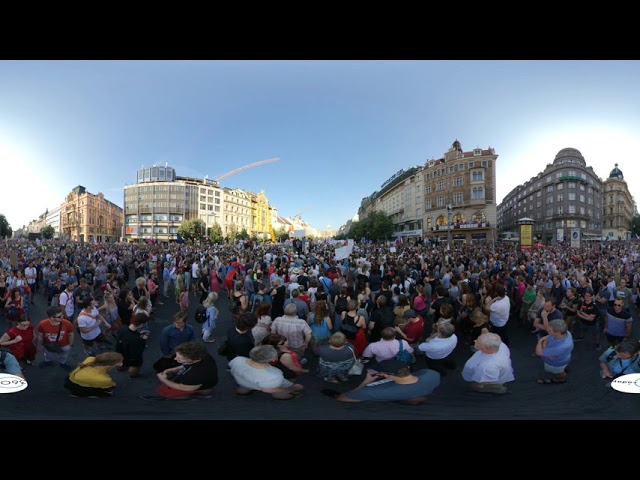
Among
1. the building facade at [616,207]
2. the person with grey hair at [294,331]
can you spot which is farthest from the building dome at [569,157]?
the person with grey hair at [294,331]

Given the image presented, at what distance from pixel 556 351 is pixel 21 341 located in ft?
24.1

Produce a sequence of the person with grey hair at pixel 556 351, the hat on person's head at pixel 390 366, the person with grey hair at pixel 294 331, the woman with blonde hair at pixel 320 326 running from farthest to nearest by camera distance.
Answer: the woman with blonde hair at pixel 320 326, the person with grey hair at pixel 294 331, the person with grey hair at pixel 556 351, the hat on person's head at pixel 390 366

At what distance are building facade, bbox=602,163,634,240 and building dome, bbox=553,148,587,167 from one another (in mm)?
592

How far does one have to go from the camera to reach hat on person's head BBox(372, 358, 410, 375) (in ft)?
10.5

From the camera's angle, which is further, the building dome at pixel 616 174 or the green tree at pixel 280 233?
the green tree at pixel 280 233

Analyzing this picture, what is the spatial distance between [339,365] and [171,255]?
5464 millimetres

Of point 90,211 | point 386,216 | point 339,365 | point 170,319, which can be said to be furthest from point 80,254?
point 386,216

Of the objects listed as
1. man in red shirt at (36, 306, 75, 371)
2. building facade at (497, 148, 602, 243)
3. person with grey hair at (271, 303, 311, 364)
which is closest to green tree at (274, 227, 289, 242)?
person with grey hair at (271, 303, 311, 364)

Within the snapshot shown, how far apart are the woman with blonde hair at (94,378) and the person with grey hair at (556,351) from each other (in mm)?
5464

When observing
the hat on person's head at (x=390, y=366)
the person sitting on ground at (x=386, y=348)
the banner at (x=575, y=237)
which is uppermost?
the banner at (x=575, y=237)

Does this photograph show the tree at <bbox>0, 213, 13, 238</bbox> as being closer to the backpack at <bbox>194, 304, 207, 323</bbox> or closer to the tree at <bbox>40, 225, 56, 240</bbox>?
the tree at <bbox>40, 225, 56, 240</bbox>

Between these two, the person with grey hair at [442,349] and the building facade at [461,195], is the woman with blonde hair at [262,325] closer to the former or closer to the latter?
the person with grey hair at [442,349]

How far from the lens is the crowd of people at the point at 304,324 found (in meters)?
3.04
